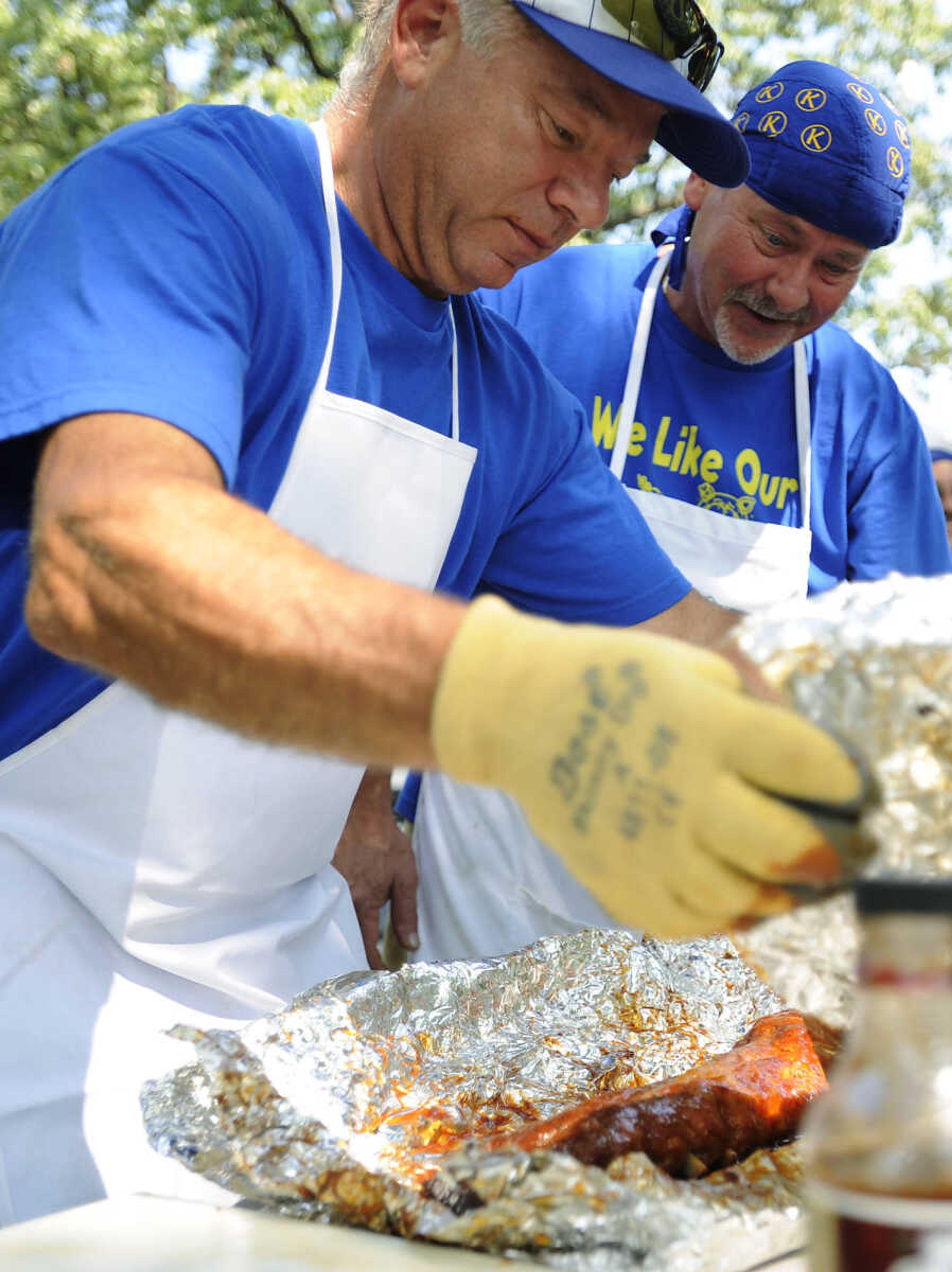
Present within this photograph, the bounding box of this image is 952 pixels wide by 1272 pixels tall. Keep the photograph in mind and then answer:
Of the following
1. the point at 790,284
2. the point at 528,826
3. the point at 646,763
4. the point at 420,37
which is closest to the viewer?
the point at 646,763

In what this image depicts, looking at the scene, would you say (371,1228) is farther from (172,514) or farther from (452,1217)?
(172,514)

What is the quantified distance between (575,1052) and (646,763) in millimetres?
1128

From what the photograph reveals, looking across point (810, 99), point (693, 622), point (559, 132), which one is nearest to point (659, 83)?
point (559, 132)

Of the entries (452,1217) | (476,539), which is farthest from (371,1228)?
(476,539)

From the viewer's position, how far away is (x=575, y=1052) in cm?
195

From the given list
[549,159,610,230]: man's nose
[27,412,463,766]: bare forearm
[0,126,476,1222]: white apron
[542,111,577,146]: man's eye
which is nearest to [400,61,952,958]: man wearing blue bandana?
[0,126,476,1222]: white apron

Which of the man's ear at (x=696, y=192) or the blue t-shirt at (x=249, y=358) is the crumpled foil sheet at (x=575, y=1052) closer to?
the blue t-shirt at (x=249, y=358)

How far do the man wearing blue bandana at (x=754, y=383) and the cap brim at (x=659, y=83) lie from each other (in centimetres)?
101

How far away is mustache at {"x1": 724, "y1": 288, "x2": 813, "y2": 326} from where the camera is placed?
336 centimetres

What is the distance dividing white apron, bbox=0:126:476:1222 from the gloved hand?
657mm

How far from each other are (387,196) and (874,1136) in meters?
1.70

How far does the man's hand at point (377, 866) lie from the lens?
3.00 m

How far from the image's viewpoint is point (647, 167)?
1255 centimetres

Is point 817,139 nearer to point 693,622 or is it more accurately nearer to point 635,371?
point 635,371
